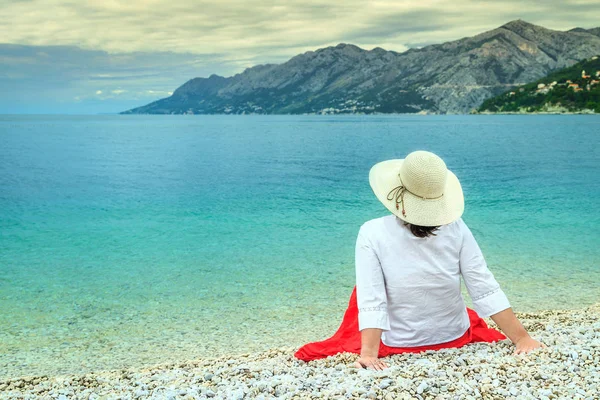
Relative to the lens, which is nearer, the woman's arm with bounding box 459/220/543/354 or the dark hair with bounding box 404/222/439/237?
the dark hair with bounding box 404/222/439/237

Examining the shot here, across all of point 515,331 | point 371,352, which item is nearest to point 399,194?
point 371,352

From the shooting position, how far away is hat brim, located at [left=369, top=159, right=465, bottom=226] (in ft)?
16.3

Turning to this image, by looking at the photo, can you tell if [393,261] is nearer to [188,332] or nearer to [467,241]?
[467,241]

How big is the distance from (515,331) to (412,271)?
4.81ft

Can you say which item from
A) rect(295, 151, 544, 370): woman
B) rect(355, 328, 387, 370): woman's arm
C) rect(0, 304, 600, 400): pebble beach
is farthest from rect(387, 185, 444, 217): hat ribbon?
rect(0, 304, 600, 400): pebble beach

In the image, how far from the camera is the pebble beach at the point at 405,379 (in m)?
5.00

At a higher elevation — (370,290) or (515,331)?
(370,290)

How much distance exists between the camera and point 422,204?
5012mm

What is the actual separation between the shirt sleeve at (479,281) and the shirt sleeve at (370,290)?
2.87 ft

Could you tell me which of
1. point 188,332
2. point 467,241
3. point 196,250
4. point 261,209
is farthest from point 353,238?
point 467,241

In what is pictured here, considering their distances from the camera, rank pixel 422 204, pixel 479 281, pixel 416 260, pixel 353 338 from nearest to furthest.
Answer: pixel 422 204
pixel 416 260
pixel 479 281
pixel 353 338

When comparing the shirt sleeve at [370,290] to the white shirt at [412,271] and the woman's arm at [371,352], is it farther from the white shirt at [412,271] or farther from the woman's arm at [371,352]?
the woman's arm at [371,352]

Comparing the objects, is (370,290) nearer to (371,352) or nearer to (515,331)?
(371,352)

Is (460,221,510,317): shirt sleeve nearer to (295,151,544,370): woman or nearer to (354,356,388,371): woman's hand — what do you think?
(295,151,544,370): woman
